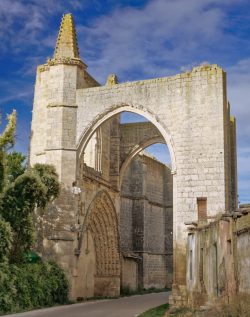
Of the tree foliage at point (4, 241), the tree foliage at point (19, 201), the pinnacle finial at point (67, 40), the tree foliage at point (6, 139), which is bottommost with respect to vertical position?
the tree foliage at point (4, 241)

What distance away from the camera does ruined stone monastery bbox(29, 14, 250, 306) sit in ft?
39.9

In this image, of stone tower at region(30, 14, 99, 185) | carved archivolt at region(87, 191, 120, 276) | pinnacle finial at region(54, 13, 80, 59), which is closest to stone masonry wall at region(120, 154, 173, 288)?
carved archivolt at region(87, 191, 120, 276)

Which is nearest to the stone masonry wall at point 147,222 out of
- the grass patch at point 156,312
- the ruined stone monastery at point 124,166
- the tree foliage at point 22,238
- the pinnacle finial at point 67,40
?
the ruined stone monastery at point 124,166

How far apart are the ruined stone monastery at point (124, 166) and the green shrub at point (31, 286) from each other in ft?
2.33

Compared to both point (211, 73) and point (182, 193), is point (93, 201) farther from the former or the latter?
point (211, 73)

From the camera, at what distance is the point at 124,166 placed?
67.8 ft

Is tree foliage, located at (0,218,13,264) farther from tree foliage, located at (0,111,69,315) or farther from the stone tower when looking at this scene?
the stone tower

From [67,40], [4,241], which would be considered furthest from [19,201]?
[67,40]

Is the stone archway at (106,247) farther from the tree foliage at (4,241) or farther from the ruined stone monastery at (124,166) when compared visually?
the tree foliage at (4,241)

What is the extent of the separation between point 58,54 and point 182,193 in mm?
6711

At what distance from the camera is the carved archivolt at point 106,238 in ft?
64.3

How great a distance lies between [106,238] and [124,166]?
298 centimetres

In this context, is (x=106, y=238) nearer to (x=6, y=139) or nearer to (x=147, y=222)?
(x=147, y=222)

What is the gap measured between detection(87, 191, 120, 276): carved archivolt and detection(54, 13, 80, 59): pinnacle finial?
5355 mm
